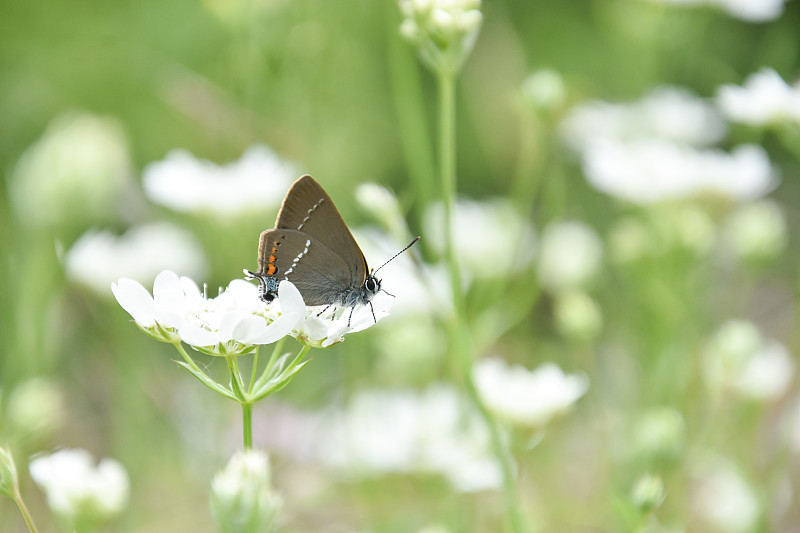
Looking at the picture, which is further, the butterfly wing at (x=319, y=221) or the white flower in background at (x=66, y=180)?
the white flower in background at (x=66, y=180)

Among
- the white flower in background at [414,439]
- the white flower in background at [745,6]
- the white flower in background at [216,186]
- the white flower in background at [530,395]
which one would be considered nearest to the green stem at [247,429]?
the white flower in background at [530,395]

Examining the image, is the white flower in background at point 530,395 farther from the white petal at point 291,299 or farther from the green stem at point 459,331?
the white petal at point 291,299

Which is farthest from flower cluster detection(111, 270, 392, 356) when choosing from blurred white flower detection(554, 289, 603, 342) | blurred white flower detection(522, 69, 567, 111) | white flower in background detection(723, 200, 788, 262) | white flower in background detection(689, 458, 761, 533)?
white flower in background detection(723, 200, 788, 262)

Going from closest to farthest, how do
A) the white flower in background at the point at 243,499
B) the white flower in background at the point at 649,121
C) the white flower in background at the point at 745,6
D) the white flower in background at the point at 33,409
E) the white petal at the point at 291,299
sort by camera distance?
the white flower in background at the point at 243,499 → the white petal at the point at 291,299 → the white flower in background at the point at 33,409 → the white flower in background at the point at 745,6 → the white flower in background at the point at 649,121

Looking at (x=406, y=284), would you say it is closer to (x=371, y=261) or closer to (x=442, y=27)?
(x=371, y=261)

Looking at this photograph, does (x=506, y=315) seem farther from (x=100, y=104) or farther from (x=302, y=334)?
(x=100, y=104)

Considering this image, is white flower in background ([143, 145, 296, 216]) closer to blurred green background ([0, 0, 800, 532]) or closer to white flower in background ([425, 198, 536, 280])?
blurred green background ([0, 0, 800, 532])

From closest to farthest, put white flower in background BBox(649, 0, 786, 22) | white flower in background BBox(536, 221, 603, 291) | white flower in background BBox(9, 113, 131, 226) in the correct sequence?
1. white flower in background BBox(9, 113, 131, 226)
2. white flower in background BBox(536, 221, 603, 291)
3. white flower in background BBox(649, 0, 786, 22)
